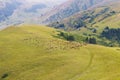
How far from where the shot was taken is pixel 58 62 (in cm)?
16050

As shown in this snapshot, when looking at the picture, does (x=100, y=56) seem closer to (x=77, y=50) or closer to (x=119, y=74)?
(x=77, y=50)

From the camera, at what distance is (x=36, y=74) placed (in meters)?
150

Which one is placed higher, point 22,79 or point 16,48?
point 16,48

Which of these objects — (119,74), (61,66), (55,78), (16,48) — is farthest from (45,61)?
(119,74)

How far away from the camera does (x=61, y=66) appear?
155000 millimetres

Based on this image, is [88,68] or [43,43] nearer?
[88,68]

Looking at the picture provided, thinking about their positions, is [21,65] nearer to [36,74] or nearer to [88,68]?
[36,74]

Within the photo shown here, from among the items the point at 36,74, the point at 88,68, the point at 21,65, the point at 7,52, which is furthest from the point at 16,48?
the point at 88,68

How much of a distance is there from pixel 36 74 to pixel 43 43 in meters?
52.2

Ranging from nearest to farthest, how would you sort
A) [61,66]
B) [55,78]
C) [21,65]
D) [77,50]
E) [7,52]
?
[55,78]
[61,66]
[21,65]
[77,50]
[7,52]

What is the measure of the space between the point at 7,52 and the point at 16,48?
8.41 metres

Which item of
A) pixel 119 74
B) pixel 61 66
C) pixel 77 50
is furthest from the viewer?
pixel 77 50

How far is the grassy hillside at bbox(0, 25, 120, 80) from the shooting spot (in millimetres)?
140125

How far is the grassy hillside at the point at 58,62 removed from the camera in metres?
140
